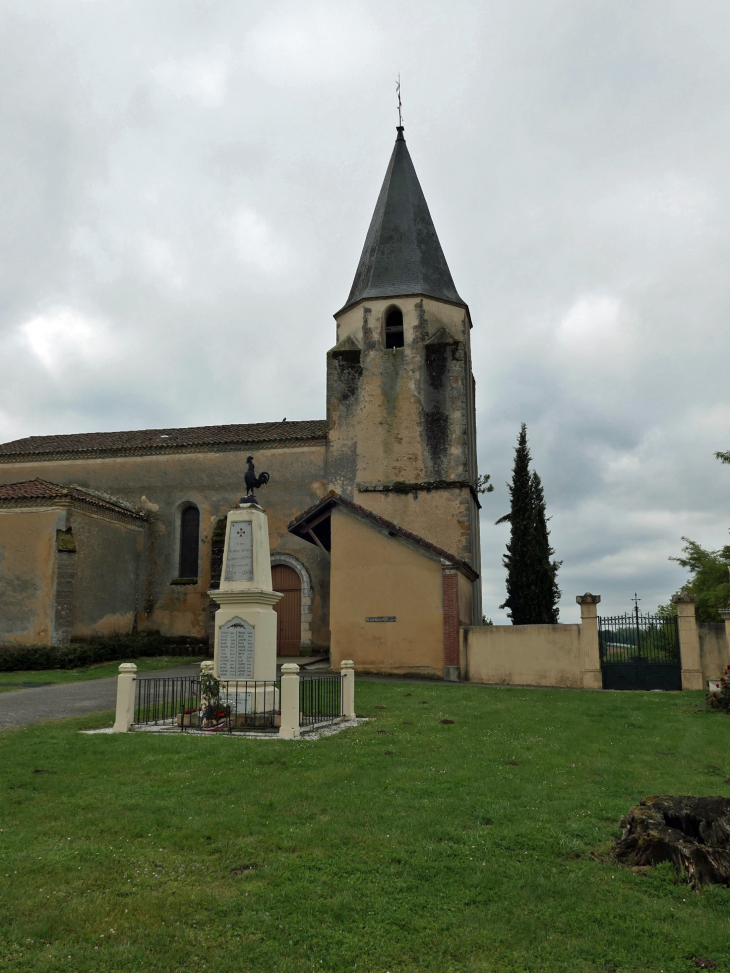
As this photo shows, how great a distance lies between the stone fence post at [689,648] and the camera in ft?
57.1

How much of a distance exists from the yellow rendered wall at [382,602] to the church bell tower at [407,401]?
462 cm

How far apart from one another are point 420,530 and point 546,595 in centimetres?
806

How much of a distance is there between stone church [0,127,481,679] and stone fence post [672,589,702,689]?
5697 millimetres

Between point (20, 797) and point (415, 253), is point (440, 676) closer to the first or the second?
point (20, 797)

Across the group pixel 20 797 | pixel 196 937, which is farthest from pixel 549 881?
pixel 20 797

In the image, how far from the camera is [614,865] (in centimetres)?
493

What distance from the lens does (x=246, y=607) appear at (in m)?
11.4

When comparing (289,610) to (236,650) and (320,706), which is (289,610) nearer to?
(320,706)

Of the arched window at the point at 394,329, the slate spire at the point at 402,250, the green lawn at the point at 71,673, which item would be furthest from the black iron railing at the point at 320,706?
the slate spire at the point at 402,250

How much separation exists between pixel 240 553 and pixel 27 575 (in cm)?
1285

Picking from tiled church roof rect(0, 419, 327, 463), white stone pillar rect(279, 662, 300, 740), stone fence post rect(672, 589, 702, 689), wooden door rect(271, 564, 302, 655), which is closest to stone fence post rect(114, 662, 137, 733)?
white stone pillar rect(279, 662, 300, 740)

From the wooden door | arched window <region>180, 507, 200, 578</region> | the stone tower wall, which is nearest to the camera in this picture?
the stone tower wall

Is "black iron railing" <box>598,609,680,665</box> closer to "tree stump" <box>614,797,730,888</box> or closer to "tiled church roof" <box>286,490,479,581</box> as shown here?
"tiled church roof" <box>286,490,479,581</box>

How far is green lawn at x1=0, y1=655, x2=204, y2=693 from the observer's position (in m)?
17.2
